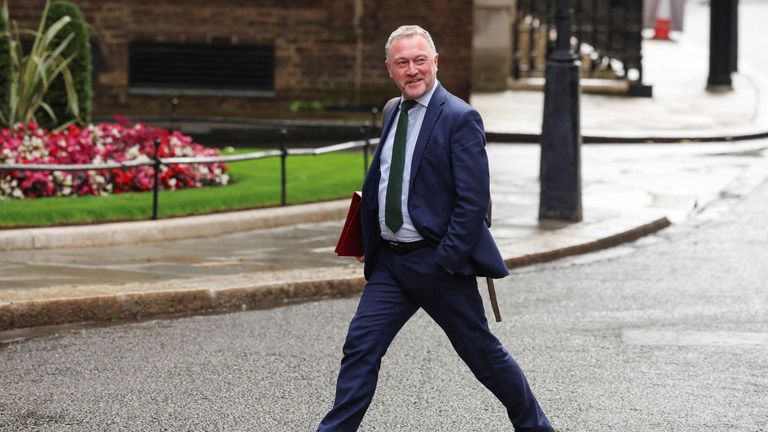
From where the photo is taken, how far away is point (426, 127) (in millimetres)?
5938

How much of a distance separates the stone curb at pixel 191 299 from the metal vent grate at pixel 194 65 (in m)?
13.3

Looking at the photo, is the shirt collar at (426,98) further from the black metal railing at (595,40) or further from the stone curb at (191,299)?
the black metal railing at (595,40)

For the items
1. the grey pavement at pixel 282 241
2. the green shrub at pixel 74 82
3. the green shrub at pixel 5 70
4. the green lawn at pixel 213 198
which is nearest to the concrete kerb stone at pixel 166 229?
the grey pavement at pixel 282 241

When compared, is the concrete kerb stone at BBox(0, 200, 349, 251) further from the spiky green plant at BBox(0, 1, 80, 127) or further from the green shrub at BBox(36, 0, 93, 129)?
the green shrub at BBox(36, 0, 93, 129)

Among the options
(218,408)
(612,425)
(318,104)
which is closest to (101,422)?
(218,408)

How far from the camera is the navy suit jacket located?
231 inches

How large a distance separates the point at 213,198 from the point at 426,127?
7.58m

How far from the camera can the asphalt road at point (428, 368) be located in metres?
7.09

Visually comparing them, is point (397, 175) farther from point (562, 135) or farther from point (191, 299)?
point (562, 135)

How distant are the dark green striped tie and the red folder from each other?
1.00 ft

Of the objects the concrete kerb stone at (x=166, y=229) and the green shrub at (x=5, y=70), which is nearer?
the concrete kerb stone at (x=166, y=229)

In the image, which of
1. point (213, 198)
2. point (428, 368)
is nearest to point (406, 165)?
point (428, 368)

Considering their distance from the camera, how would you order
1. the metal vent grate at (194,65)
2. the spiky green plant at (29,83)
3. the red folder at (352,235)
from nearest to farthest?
the red folder at (352,235)
the spiky green plant at (29,83)
the metal vent grate at (194,65)

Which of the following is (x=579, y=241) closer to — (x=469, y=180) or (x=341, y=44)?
(x=469, y=180)
